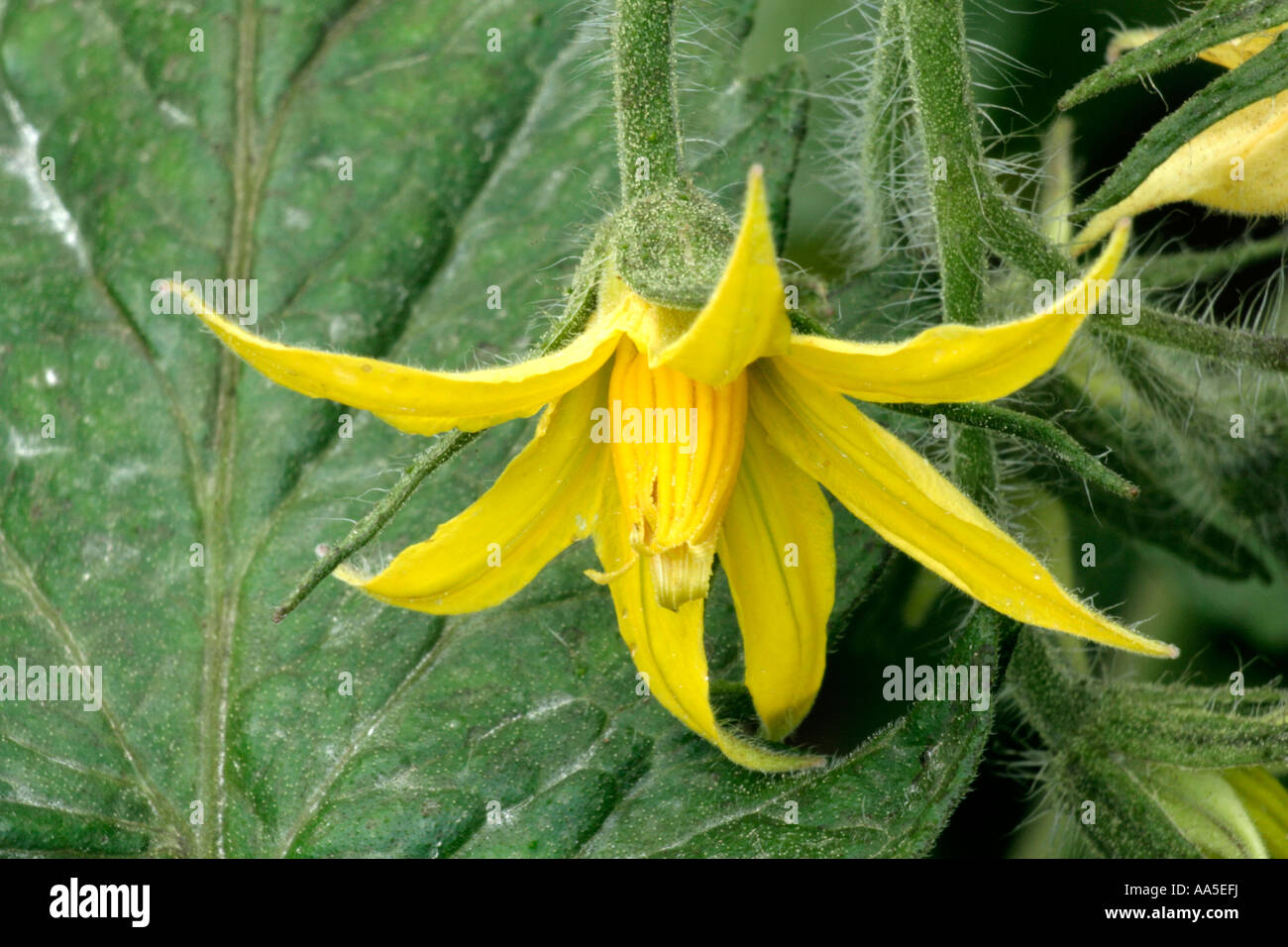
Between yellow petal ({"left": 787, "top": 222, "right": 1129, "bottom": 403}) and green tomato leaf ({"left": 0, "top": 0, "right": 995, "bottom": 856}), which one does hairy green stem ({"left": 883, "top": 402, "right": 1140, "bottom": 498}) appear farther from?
green tomato leaf ({"left": 0, "top": 0, "right": 995, "bottom": 856})

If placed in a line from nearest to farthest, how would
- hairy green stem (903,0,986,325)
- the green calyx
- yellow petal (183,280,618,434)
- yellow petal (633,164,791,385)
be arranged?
1. yellow petal (633,164,791,385)
2. yellow petal (183,280,618,434)
3. the green calyx
4. hairy green stem (903,0,986,325)

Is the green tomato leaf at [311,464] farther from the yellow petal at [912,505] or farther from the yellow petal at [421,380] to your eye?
the yellow petal at [421,380]

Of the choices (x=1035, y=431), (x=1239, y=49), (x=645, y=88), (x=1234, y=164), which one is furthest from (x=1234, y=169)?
(x=645, y=88)

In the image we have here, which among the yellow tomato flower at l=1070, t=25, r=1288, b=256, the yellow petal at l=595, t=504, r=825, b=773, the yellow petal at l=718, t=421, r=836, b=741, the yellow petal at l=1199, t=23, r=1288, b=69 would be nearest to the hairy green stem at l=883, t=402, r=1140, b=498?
the yellow petal at l=718, t=421, r=836, b=741

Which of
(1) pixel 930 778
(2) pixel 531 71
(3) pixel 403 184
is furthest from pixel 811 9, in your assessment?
(1) pixel 930 778

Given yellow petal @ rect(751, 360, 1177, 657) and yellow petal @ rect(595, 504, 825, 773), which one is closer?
yellow petal @ rect(751, 360, 1177, 657)

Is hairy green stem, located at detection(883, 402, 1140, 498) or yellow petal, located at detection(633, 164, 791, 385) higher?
yellow petal, located at detection(633, 164, 791, 385)
